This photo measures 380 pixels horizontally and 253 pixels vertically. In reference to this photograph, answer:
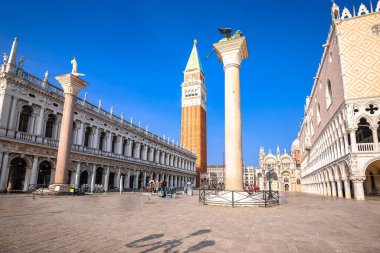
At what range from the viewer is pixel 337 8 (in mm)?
25516

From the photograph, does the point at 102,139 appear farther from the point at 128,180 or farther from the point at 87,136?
the point at 128,180

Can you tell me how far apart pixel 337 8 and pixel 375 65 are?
791 centimetres

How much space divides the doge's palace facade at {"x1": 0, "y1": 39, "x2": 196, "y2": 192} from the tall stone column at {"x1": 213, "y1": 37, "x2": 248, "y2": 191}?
2022cm

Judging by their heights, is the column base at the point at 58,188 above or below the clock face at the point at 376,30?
below

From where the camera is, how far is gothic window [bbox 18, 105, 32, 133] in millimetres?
24062

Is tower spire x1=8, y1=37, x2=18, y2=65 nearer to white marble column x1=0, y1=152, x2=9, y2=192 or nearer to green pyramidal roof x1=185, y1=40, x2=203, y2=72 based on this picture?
white marble column x1=0, y1=152, x2=9, y2=192

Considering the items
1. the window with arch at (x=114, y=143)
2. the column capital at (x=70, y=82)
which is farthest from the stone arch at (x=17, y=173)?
the window with arch at (x=114, y=143)

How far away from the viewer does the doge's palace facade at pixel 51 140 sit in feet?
73.8

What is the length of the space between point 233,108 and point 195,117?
219ft

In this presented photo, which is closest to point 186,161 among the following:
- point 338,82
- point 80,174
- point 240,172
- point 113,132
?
point 113,132

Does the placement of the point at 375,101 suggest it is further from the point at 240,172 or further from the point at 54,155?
the point at 54,155

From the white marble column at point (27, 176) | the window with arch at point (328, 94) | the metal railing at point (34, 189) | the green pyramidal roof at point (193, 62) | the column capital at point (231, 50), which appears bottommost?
the metal railing at point (34, 189)

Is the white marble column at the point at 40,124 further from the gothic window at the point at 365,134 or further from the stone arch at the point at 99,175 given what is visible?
the gothic window at the point at 365,134

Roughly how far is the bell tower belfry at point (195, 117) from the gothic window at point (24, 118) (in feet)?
193
